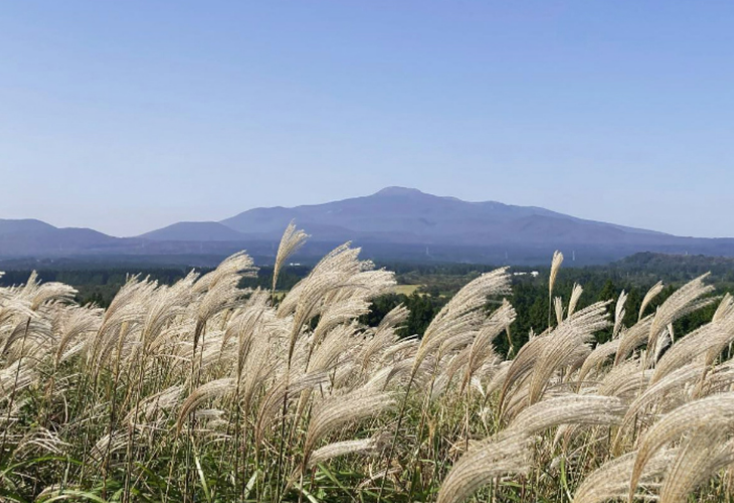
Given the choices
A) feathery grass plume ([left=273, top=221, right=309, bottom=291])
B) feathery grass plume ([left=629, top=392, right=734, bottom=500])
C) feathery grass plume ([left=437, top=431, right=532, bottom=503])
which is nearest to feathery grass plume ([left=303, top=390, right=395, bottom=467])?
feathery grass plume ([left=437, top=431, right=532, bottom=503])

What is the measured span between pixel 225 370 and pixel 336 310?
3103 millimetres

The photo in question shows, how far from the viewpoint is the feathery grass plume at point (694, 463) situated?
1725mm

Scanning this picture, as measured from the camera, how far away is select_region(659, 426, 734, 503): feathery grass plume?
172cm

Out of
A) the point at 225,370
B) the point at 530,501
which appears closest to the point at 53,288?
the point at 225,370

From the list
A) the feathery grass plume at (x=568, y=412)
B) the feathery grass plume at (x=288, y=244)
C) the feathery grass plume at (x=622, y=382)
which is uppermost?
the feathery grass plume at (x=288, y=244)

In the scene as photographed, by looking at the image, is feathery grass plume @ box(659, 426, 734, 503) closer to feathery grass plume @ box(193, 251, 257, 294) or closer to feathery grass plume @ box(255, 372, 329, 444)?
feathery grass plume @ box(255, 372, 329, 444)

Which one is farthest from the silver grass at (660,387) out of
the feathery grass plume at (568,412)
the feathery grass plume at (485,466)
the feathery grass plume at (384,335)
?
the feathery grass plume at (384,335)

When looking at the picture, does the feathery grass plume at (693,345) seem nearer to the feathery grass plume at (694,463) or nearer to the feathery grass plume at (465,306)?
the feathery grass plume at (465,306)

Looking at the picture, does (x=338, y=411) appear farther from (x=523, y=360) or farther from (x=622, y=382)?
(x=622, y=382)

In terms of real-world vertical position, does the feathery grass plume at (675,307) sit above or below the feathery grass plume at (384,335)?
above

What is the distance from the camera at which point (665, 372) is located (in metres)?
3.01

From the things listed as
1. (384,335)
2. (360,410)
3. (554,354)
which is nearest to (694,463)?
(554,354)

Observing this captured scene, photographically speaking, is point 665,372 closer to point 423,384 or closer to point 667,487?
point 667,487

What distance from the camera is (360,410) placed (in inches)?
94.7
